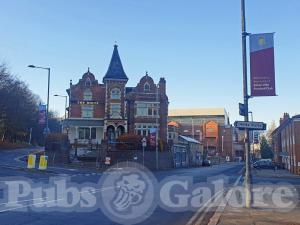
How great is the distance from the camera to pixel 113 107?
72250mm

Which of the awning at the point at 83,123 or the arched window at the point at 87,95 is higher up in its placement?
the arched window at the point at 87,95

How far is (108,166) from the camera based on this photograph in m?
53.8

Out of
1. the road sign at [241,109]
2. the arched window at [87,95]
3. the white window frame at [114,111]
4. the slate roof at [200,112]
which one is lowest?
the road sign at [241,109]

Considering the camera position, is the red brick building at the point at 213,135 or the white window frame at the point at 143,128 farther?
the red brick building at the point at 213,135

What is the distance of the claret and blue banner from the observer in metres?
15.5

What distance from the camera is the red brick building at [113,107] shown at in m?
71.6

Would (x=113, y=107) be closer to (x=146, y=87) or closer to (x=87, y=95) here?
(x=87, y=95)

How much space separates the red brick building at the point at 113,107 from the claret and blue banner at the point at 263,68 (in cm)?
5527

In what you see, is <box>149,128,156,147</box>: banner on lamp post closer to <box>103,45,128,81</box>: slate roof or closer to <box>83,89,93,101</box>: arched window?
<box>103,45,128,81</box>: slate roof

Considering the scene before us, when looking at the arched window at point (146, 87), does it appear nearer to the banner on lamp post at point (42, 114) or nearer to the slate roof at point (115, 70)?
the slate roof at point (115, 70)

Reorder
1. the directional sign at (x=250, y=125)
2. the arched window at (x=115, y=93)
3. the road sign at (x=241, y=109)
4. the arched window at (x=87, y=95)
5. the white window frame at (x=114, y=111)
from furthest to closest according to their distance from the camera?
the arched window at (x=87, y=95)
the arched window at (x=115, y=93)
the white window frame at (x=114, y=111)
the road sign at (x=241, y=109)
the directional sign at (x=250, y=125)

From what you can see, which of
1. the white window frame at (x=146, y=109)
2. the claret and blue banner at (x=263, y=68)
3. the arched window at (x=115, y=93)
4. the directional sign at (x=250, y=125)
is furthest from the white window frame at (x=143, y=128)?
the claret and blue banner at (x=263, y=68)

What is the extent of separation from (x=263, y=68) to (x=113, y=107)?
188 feet

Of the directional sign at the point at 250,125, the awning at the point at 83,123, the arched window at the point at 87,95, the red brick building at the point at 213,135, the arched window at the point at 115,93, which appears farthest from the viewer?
the red brick building at the point at 213,135
